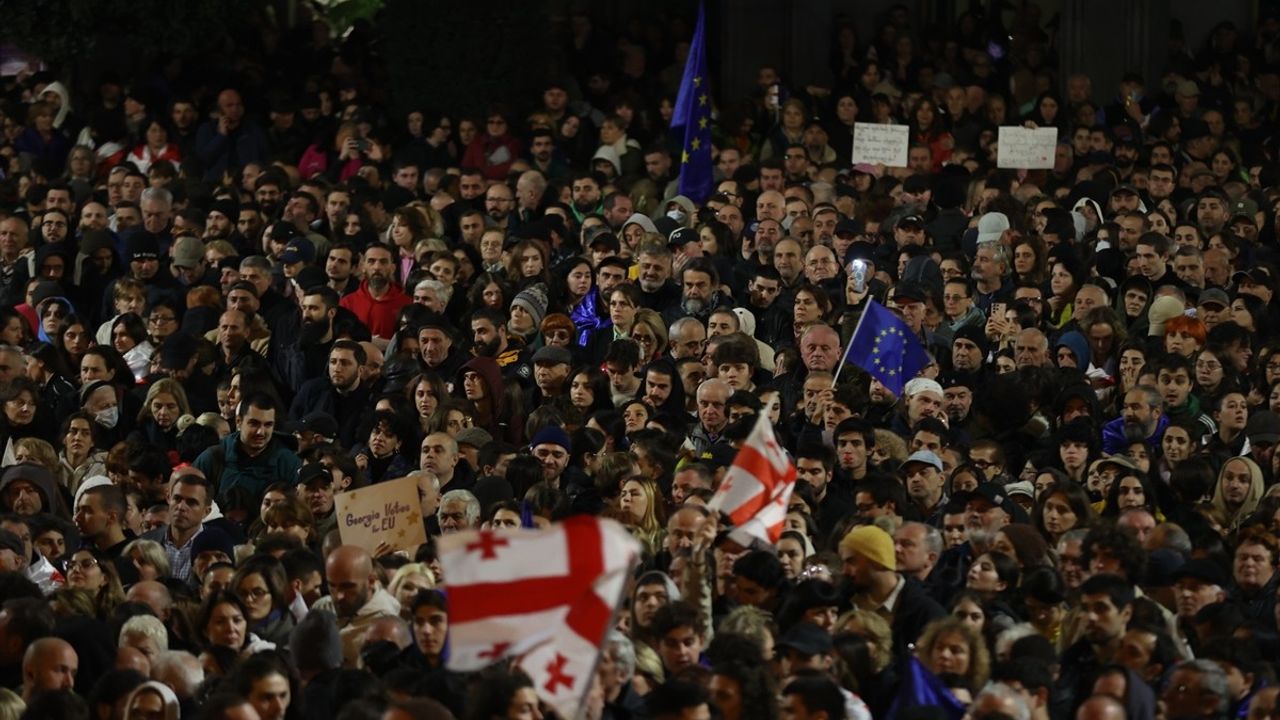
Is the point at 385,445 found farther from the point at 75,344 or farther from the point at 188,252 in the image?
the point at 188,252

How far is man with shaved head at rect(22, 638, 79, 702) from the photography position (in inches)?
411

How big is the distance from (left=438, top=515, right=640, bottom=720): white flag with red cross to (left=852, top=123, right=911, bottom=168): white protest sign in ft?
42.8

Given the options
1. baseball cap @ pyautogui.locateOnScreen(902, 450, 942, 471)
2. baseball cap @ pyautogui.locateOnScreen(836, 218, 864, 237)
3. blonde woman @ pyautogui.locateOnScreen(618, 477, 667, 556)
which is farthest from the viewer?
baseball cap @ pyautogui.locateOnScreen(836, 218, 864, 237)

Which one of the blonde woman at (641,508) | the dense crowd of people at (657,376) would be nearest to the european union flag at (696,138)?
the dense crowd of people at (657,376)

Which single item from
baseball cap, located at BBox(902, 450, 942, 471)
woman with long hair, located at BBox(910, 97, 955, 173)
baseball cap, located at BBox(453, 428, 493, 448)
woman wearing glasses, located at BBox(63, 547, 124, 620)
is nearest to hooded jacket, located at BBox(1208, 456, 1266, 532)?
baseball cap, located at BBox(902, 450, 942, 471)

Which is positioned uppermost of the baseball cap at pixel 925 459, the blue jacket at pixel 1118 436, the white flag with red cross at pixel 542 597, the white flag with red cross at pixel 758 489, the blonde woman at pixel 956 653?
the white flag with red cross at pixel 542 597

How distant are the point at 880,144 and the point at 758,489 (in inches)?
412

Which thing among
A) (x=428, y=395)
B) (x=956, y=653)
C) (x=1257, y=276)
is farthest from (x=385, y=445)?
(x=1257, y=276)

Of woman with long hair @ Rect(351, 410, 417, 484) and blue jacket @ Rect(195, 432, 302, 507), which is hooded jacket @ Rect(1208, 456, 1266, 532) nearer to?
woman with long hair @ Rect(351, 410, 417, 484)

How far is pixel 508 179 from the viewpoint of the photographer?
70.3 feet

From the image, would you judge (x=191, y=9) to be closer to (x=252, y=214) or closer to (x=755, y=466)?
(x=252, y=214)

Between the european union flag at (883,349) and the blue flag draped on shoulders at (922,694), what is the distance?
527 cm

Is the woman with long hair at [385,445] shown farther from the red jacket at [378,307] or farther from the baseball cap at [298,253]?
the baseball cap at [298,253]

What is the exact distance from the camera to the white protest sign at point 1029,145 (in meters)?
21.2
